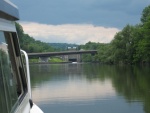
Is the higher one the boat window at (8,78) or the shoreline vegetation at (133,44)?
the boat window at (8,78)

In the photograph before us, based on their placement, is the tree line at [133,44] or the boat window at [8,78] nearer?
the boat window at [8,78]

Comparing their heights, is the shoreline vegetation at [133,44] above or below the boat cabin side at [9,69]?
below

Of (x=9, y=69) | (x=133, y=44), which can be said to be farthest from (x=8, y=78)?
(x=133, y=44)

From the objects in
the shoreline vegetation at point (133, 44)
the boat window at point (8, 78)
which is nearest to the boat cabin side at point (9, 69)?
the boat window at point (8, 78)

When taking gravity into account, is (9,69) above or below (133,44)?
above

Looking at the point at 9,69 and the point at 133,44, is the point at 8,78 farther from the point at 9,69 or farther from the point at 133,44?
the point at 133,44

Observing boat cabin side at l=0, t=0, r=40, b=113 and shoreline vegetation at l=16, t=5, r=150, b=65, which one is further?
shoreline vegetation at l=16, t=5, r=150, b=65

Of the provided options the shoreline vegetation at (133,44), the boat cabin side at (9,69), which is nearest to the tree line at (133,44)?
the shoreline vegetation at (133,44)

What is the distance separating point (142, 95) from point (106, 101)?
366 cm

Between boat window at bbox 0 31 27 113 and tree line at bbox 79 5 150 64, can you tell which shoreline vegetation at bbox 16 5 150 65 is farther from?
boat window at bbox 0 31 27 113

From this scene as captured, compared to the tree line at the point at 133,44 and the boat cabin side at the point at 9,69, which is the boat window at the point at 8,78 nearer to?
the boat cabin side at the point at 9,69

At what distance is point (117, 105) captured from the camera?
23.7 metres

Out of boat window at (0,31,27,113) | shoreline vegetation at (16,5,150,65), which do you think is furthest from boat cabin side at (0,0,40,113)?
shoreline vegetation at (16,5,150,65)

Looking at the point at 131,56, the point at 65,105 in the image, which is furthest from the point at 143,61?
the point at 65,105
